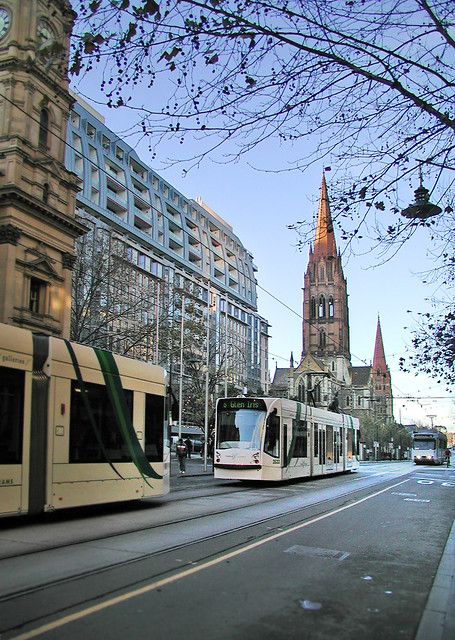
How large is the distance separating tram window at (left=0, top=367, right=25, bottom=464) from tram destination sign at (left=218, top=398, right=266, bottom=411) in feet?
39.5

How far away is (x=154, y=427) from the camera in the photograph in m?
14.9

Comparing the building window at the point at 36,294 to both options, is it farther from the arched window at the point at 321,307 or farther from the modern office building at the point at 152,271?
the arched window at the point at 321,307

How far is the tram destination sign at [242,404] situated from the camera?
21.8 meters

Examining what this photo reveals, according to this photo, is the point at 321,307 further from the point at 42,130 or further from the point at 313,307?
the point at 42,130

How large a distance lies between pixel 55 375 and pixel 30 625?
6655 mm

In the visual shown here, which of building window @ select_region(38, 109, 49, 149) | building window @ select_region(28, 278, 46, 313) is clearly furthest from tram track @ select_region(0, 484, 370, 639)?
building window @ select_region(38, 109, 49, 149)

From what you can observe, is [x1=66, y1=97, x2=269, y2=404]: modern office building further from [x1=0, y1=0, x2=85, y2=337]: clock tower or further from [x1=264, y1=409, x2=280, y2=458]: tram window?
[x1=264, y1=409, x2=280, y2=458]: tram window

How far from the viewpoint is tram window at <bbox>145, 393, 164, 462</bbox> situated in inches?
572

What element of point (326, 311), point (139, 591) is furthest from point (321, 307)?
point (139, 591)

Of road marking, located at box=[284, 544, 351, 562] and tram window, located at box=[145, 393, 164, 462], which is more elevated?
tram window, located at box=[145, 393, 164, 462]

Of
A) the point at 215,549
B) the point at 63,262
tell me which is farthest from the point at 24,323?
the point at 215,549

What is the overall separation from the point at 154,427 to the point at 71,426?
133 inches

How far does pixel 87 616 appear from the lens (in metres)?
5.42

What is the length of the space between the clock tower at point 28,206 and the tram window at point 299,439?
16092 millimetres
